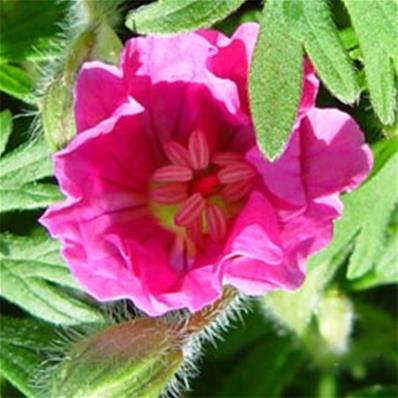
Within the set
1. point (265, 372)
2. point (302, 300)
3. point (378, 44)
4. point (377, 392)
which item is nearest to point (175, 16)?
point (378, 44)

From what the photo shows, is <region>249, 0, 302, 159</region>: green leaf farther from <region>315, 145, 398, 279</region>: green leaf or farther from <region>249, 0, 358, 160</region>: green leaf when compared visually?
<region>315, 145, 398, 279</region>: green leaf

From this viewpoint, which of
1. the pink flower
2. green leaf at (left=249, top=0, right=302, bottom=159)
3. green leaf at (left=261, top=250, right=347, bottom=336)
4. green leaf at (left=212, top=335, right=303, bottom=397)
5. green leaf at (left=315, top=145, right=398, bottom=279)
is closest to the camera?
green leaf at (left=249, top=0, right=302, bottom=159)

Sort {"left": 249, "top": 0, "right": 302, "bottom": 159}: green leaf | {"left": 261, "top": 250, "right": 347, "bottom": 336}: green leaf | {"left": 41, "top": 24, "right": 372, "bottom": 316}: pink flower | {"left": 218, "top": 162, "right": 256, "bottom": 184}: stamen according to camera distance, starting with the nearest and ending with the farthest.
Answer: {"left": 249, "top": 0, "right": 302, "bottom": 159}: green leaf
{"left": 41, "top": 24, "right": 372, "bottom": 316}: pink flower
{"left": 218, "top": 162, "right": 256, "bottom": 184}: stamen
{"left": 261, "top": 250, "right": 347, "bottom": 336}: green leaf

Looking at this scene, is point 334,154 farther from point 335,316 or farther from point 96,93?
point 335,316

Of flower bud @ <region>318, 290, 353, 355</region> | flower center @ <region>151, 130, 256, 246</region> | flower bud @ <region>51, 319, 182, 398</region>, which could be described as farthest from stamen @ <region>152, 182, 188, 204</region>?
flower bud @ <region>318, 290, 353, 355</region>

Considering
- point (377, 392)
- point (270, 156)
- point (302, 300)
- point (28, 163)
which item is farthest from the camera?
point (377, 392)

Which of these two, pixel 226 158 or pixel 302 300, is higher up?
pixel 226 158
